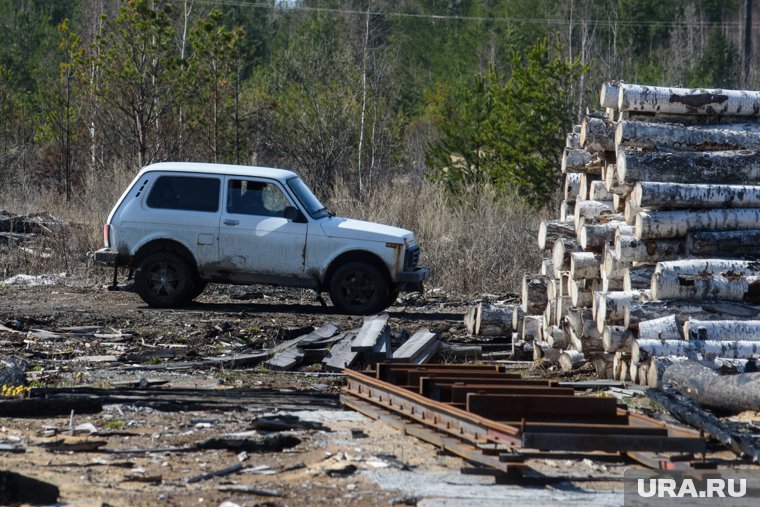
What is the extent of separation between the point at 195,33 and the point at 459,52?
3632 cm

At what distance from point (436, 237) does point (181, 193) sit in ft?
21.8

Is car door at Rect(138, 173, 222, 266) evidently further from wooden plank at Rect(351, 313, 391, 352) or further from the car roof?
wooden plank at Rect(351, 313, 391, 352)

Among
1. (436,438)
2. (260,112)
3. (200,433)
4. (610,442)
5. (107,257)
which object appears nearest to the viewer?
(610,442)

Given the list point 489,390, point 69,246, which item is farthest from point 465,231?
point 489,390

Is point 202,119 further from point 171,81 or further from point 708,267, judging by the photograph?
point 708,267

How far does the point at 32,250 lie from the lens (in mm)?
22078

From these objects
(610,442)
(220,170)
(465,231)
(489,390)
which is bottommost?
(610,442)

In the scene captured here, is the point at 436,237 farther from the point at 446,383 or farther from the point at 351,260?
the point at 446,383

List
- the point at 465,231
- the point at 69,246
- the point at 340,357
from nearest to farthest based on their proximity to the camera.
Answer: the point at 340,357 → the point at 69,246 → the point at 465,231

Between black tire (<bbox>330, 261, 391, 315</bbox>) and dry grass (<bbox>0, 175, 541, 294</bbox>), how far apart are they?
352cm

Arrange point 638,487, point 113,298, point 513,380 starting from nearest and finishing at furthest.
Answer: point 638,487 < point 513,380 < point 113,298

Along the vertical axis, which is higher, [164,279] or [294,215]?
[294,215]

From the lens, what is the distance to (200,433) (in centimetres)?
853

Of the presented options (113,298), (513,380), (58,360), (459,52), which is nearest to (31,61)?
(459,52)
